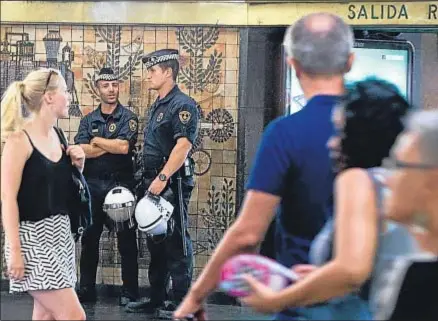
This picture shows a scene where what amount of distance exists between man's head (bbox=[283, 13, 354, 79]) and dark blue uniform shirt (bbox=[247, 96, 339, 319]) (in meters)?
0.16

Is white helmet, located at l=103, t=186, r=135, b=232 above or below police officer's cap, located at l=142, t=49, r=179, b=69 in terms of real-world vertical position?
below

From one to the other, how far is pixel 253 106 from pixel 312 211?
368 cm

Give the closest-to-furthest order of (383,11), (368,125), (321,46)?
(368,125) < (321,46) < (383,11)

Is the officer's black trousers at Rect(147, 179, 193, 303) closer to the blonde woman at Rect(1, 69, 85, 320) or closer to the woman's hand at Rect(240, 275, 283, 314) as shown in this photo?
the blonde woman at Rect(1, 69, 85, 320)

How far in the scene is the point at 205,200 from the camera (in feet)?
21.8

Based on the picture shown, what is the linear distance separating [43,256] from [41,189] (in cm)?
31

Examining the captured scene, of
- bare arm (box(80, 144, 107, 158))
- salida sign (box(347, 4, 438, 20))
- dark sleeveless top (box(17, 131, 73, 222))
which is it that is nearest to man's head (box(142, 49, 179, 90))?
bare arm (box(80, 144, 107, 158))

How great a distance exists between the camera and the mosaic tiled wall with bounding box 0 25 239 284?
21.5ft

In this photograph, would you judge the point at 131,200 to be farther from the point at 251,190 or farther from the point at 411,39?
the point at 251,190

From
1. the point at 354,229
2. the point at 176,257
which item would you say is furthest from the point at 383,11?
the point at 354,229

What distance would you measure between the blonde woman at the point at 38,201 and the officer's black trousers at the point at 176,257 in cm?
180

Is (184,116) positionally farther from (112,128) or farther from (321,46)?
(321,46)

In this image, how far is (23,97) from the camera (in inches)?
175

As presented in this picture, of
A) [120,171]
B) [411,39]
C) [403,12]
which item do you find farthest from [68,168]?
[411,39]
